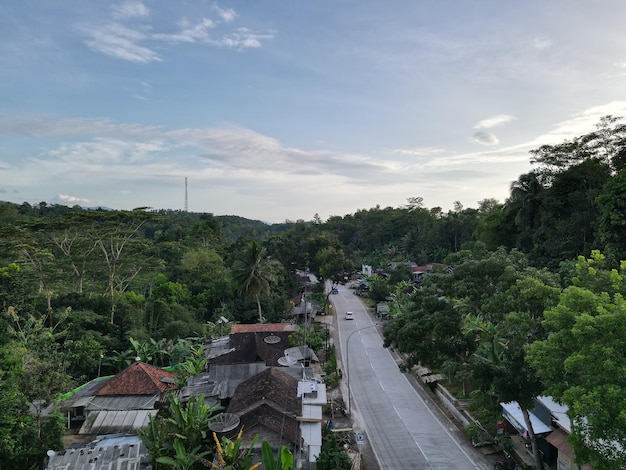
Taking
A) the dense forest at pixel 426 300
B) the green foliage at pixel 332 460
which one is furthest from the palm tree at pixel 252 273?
the green foliage at pixel 332 460

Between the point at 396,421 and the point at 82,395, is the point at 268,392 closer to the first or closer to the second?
the point at 396,421

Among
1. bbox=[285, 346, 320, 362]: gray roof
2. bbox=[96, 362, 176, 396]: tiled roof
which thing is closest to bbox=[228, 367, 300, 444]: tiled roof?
bbox=[96, 362, 176, 396]: tiled roof

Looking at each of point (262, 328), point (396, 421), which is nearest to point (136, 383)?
point (262, 328)

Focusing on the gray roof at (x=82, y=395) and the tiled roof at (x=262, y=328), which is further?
the tiled roof at (x=262, y=328)

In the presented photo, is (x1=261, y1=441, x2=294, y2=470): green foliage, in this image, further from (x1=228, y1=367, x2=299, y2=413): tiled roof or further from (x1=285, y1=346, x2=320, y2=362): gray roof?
(x1=285, y1=346, x2=320, y2=362): gray roof

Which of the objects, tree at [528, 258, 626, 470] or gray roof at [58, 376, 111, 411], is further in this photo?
gray roof at [58, 376, 111, 411]

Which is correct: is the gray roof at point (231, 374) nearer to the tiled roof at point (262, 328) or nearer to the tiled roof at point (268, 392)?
the tiled roof at point (268, 392)
